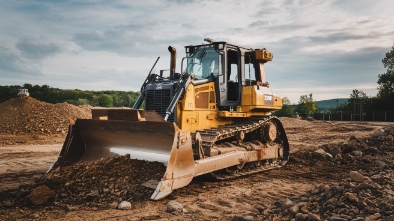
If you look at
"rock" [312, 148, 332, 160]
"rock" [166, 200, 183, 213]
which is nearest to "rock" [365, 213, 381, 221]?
"rock" [166, 200, 183, 213]

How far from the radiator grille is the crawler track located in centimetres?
96

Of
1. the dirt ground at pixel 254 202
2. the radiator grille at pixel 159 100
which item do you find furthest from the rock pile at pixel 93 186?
the radiator grille at pixel 159 100

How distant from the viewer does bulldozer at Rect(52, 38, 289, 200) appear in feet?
22.6

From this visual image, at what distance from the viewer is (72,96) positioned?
182 feet

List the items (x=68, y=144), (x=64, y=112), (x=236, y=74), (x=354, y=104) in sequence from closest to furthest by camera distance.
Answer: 1. (x=68, y=144)
2. (x=236, y=74)
3. (x=64, y=112)
4. (x=354, y=104)

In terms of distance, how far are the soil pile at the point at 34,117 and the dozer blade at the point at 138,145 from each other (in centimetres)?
1532

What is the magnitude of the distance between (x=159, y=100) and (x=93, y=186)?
264 centimetres

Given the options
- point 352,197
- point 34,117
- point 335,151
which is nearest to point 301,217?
point 352,197

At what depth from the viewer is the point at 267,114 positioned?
10.5 metres

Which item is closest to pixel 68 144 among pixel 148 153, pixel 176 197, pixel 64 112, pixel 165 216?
pixel 148 153

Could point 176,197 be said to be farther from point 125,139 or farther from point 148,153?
point 125,139

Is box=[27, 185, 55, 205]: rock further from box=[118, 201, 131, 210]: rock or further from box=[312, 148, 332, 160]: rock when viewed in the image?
box=[312, 148, 332, 160]: rock

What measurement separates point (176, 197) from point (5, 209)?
2.72m

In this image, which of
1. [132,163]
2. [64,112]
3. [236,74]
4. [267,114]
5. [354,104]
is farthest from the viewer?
[354,104]
